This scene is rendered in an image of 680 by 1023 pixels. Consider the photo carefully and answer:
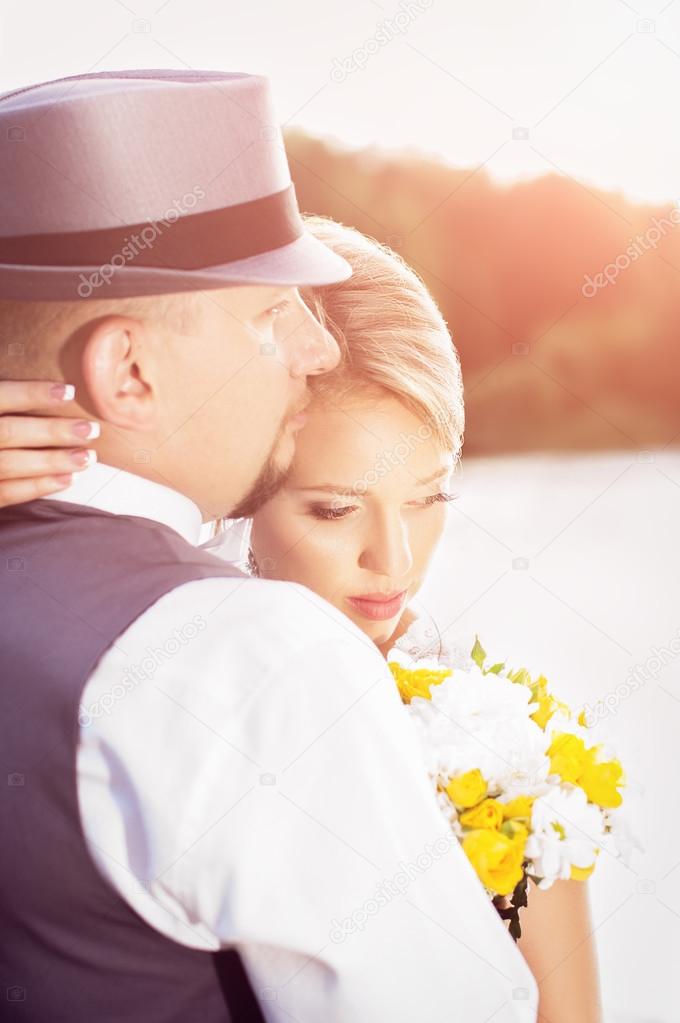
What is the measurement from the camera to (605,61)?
2.06 m

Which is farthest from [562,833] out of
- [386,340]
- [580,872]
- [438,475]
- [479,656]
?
[386,340]

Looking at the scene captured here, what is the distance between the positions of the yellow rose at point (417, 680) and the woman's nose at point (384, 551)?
0.99 ft

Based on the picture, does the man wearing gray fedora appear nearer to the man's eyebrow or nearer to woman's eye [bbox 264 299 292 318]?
woman's eye [bbox 264 299 292 318]

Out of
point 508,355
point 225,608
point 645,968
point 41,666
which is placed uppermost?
point 225,608

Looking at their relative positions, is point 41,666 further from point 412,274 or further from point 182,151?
point 412,274

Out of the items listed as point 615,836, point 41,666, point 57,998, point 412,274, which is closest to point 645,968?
point 615,836

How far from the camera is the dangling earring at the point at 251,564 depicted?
166cm

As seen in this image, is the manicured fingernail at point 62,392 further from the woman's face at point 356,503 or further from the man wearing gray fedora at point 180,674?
the woman's face at point 356,503

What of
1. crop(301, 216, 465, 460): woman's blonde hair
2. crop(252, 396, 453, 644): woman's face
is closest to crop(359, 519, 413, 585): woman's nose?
crop(252, 396, 453, 644): woman's face

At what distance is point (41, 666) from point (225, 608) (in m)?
0.15

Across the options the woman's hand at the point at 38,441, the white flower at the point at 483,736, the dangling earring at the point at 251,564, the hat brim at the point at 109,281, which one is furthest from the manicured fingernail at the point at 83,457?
the dangling earring at the point at 251,564

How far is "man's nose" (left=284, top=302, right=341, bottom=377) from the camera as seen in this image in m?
0.96

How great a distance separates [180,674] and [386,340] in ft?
3.04

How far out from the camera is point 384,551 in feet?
4.84
